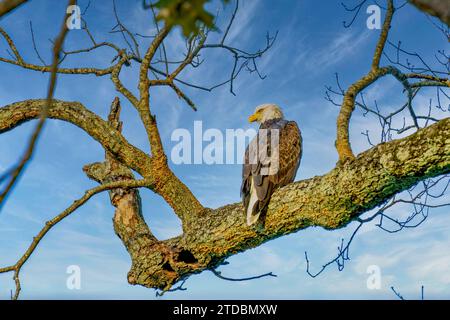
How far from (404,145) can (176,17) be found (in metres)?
2.49

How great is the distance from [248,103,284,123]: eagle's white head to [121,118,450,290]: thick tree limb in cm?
216

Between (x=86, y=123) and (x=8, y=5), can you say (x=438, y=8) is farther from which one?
(x=86, y=123)

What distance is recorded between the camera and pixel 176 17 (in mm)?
891

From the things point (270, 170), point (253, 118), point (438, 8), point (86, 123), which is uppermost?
point (253, 118)

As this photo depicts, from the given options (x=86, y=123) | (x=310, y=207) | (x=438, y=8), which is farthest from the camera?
(x=86, y=123)

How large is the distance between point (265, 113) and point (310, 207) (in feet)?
9.05

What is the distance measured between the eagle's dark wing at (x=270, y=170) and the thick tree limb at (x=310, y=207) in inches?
4.4

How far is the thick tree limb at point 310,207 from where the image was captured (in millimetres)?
3025

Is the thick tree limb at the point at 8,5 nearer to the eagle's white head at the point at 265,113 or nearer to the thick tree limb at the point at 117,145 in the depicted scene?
the thick tree limb at the point at 117,145

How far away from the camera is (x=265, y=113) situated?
614 cm

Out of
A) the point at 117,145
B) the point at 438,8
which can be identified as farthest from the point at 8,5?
the point at 117,145

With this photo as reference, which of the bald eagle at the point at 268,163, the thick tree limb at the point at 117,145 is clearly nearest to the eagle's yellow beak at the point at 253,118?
the bald eagle at the point at 268,163
